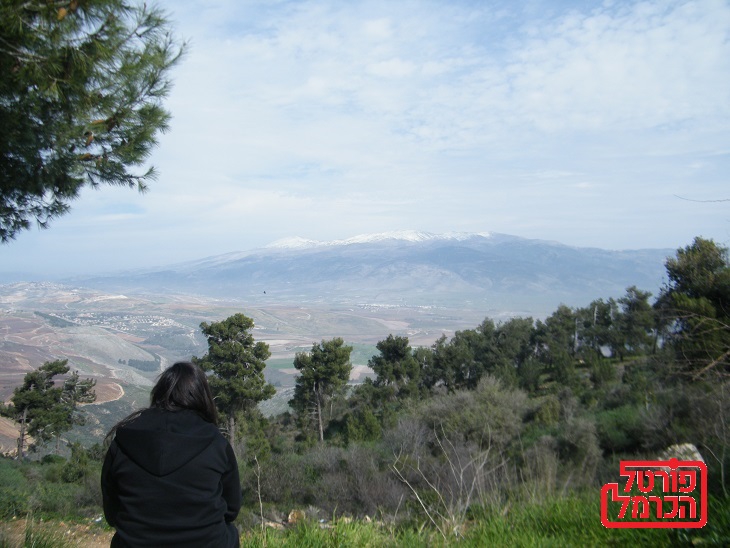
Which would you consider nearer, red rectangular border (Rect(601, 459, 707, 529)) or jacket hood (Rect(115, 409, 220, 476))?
jacket hood (Rect(115, 409, 220, 476))

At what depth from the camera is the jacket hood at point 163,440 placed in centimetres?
201

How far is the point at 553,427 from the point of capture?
1342 centimetres

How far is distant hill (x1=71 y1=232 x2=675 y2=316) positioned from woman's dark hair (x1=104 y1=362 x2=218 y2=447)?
10563 centimetres

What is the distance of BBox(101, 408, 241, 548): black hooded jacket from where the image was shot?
1.98 meters

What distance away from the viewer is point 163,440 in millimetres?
2047

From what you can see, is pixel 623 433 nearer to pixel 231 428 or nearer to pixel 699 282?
Answer: pixel 699 282

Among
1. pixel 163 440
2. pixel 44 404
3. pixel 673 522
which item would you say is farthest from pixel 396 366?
pixel 163 440

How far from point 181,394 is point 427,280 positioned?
158562 millimetres

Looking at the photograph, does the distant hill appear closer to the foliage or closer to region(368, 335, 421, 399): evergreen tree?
region(368, 335, 421, 399): evergreen tree

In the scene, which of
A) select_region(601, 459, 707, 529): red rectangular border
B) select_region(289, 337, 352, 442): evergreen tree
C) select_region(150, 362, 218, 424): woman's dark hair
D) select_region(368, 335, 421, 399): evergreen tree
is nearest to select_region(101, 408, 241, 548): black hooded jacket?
select_region(150, 362, 218, 424): woman's dark hair

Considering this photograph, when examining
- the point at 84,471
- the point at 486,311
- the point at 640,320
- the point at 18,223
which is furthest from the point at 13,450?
the point at 486,311

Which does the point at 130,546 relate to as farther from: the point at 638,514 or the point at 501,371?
the point at 501,371

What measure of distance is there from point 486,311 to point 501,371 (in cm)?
7792

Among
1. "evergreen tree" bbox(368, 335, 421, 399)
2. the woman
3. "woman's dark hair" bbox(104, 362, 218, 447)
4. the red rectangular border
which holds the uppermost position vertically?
"woman's dark hair" bbox(104, 362, 218, 447)
